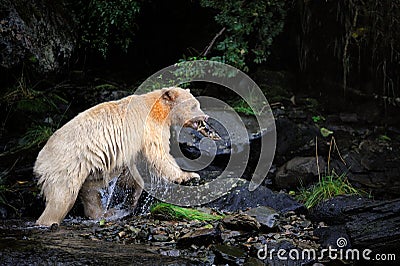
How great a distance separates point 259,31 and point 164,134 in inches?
170

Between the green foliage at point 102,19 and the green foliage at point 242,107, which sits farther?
the green foliage at point 102,19

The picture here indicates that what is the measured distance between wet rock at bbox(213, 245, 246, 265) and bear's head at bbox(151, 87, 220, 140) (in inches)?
98.2

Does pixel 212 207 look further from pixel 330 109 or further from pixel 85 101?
pixel 330 109

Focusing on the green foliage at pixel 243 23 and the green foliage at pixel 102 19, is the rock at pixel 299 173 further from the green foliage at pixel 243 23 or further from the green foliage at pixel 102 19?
the green foliage at pixel 102 19

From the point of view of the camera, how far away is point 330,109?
1023cm

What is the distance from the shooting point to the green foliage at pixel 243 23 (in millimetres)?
9445

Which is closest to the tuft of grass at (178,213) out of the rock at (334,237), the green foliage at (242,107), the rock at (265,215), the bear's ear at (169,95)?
the rock at (265,215)

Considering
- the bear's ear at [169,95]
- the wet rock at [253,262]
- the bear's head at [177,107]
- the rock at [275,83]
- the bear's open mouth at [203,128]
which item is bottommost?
the wet rock at [253,262]

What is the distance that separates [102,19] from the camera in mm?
9547

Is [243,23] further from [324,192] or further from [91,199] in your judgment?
[91,199]

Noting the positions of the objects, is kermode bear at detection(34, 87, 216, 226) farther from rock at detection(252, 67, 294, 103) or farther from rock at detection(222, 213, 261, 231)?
rock at detection(252, 67, 294, 103)

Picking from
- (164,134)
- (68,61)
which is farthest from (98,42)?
(164,134)

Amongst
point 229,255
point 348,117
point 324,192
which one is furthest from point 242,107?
point 229,255

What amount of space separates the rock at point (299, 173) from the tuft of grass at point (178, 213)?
2.40 meters
